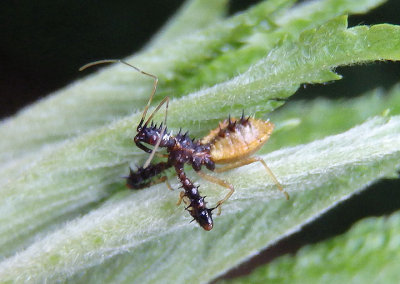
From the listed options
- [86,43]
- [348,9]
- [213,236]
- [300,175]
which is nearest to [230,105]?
[300,175]

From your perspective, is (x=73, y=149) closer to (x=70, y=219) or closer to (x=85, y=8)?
(x=70, y=219)

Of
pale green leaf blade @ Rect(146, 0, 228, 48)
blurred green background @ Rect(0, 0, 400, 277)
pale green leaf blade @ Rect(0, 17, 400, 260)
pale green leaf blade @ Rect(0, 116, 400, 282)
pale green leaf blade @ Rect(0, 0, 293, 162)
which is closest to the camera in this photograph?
pale green leaf blade @ Rect(0, 17, 400, 260)

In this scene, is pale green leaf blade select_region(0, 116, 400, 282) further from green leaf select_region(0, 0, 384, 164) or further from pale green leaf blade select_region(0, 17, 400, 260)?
green leaf select_region(0, 0, 384, 164)

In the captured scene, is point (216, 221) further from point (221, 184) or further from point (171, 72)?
point (171, 72)

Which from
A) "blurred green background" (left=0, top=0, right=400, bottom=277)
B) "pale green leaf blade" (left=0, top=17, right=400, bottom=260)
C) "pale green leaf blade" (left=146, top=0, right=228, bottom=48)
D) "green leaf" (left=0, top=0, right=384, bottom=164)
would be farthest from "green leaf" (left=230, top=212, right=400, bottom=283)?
"blurred green background" (left=0, top=0, right=400, bottom=277)

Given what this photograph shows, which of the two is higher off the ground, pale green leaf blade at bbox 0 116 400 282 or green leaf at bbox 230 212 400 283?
pale green leaf blade at bbox 0 116 400 282

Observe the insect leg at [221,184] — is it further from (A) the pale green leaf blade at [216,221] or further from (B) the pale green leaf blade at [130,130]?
(B) the pale green leaf blade at [130,130]

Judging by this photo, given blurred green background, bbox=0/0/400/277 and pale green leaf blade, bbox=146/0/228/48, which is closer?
pale green leaf blade, bbox=146/0/228/48
